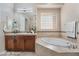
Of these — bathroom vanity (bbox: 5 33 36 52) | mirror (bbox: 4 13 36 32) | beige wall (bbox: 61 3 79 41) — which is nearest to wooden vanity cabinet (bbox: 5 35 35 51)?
bathroom vanity (bbox: 5 33 36 52)

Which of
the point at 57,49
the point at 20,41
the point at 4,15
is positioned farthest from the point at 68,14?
the point at 4,15

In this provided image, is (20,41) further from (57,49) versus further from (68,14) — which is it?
(68,14)

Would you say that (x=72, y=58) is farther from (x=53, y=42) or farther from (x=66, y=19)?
(x=66, y=19)

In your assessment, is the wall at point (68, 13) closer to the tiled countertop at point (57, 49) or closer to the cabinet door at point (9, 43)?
the tiled countertop at point (57, 49)

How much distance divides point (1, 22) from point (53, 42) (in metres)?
1.10

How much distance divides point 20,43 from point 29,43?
181mm

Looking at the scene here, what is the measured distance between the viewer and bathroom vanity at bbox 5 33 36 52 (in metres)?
2.70

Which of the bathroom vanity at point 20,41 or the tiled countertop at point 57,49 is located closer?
the tiled countertop at point 57,49

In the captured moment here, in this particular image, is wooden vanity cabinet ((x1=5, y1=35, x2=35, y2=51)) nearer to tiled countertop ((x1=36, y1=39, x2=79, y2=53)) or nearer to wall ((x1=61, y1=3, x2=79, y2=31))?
tiled countertop ((x1=36, y1=39, x2=79, y2=53))

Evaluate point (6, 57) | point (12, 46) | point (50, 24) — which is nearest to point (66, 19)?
point (50, 24)

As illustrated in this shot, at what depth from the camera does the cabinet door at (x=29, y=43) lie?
2.73m

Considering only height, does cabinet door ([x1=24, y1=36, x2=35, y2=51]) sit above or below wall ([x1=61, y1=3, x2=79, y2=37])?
below

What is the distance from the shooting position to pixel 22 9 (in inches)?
107

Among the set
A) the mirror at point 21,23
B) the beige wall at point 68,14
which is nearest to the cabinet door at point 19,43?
the mirror at point 21,23
